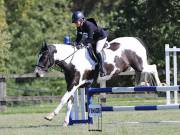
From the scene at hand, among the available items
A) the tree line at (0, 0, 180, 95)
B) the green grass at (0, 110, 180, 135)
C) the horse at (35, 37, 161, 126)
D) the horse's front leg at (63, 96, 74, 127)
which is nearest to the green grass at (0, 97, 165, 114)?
the tree line at (0, 0, 180, 95)

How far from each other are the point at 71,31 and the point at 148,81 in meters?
19.6

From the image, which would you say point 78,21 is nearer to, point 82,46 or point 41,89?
point 82,46

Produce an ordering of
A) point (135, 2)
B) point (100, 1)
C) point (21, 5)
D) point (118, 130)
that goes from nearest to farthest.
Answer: point (118, 130) < point (135, 2) < point (21, 5) < point (100, 1)

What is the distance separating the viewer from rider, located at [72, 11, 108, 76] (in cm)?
1473

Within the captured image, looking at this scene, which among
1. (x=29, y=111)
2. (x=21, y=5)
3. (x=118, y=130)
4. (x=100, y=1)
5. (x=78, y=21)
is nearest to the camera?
(x=118, y=130)

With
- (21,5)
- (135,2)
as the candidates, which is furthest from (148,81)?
(21,5)

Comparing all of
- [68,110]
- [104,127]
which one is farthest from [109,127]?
[68,110]

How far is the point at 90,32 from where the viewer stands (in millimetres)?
14742

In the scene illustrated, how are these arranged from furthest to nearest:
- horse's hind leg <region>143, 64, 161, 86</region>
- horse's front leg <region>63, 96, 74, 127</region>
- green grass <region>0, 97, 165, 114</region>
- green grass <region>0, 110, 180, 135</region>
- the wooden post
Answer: the wooden post < green grass <region>0, 97, 165, 114</region> < horse's hind leg <region>143, 64, 161, 86</region> < horse's front leg <region>63, 96, 74, 127</region> < green grass <region>0, 110, 180, 135</region>

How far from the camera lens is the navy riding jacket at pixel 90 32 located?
48.4 ft

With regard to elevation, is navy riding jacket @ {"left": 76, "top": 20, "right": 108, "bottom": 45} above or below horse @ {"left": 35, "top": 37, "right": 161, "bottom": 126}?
above

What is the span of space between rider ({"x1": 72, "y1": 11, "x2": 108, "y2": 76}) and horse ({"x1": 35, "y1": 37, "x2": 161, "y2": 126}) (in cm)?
18

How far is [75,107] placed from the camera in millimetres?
15477

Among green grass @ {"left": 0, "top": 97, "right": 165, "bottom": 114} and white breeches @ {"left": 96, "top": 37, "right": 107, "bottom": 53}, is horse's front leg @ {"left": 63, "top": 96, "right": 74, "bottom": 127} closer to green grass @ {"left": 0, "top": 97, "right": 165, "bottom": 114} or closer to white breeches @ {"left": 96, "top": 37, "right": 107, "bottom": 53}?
white breeches @ {"left": 96, "top": 37, "right": 107, "bottom": 53}
